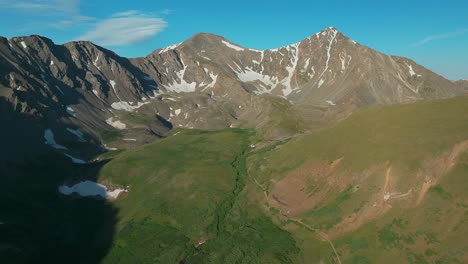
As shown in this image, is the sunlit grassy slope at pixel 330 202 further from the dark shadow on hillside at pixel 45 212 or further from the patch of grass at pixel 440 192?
the dark shadow on hillside at pixel 45 212

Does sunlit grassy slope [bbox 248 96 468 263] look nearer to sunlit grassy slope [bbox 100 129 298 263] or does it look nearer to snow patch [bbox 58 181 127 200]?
sunlit grassy slope [bbox 100 129 298 263]

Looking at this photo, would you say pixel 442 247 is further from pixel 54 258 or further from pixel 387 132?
pixel 54 258

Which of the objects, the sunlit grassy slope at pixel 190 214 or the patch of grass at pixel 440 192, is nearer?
the patch of grass at pixel 440 192

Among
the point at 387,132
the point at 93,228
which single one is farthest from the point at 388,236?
the point at 93,228

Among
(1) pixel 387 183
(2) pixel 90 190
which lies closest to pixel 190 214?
(1) pixel 387 183

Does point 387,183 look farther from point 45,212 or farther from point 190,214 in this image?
point 45,212

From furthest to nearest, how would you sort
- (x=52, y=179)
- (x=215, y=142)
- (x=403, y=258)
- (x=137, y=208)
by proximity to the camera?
1. (x=215, y=142)
2. (x=52, y=179)
3. (x=137, y=208)
4. (x=403, y=258)

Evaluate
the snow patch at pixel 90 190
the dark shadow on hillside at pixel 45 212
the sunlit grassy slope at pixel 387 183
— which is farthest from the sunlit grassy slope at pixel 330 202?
the dark shadow on hillside at pixel 45 212

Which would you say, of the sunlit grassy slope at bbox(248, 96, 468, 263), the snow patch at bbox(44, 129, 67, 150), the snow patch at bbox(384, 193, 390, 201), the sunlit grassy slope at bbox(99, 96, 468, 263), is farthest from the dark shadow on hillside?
the snow patch at bbox(384, 193, 390, 201)
